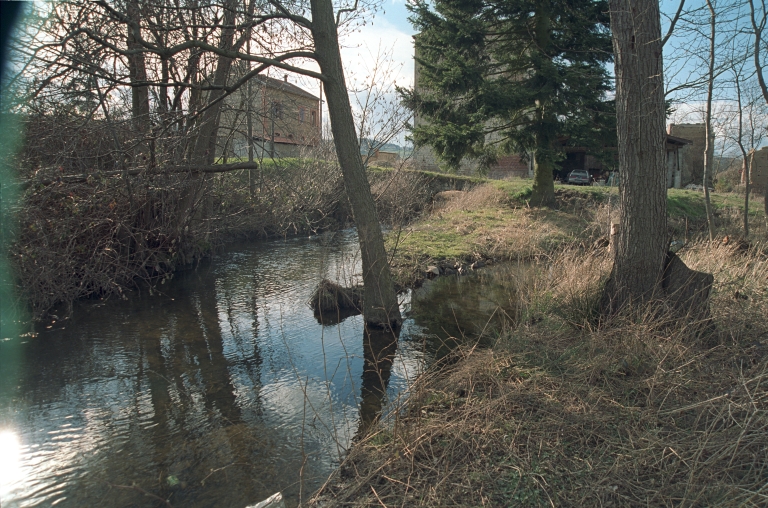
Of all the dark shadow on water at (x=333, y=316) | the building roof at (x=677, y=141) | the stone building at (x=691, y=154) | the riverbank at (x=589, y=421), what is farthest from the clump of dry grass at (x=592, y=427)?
the stone building at (x=691, y=154)

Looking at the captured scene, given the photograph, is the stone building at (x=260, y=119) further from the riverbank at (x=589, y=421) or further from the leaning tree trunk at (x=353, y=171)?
the riverbank at (x=589, y=421)

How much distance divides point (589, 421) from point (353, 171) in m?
5.08

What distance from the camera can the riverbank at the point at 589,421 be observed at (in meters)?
3.31

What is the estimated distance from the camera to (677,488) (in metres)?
3.18

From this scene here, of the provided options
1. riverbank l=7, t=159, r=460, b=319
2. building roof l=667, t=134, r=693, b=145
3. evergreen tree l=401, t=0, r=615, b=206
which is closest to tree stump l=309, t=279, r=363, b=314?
riverbank l=7, t=159, r=460, b=319

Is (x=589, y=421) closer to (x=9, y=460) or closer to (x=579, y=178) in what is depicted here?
(x=9, y=460)

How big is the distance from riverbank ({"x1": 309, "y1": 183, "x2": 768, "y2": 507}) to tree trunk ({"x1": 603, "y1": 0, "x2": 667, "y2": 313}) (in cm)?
60

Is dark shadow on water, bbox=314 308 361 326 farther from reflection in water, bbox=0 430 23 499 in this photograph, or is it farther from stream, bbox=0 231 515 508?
reflection in water, bbox=0 430 23 499

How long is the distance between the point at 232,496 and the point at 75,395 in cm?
313

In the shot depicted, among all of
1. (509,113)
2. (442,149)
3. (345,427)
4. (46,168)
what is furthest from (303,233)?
(345,427)

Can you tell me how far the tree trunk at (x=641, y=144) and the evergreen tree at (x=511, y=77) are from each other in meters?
10.4

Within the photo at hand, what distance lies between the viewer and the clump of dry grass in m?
3.29

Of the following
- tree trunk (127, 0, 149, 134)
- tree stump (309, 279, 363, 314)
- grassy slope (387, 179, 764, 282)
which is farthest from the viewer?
grassy slope (387, 179, 764, 282)

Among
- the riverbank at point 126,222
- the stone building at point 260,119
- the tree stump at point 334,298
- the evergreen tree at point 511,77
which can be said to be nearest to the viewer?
the riverbank at point 126,222
